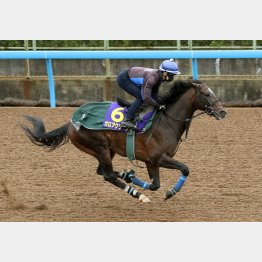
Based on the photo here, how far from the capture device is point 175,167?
29.1ft

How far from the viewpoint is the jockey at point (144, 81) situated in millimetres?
8727

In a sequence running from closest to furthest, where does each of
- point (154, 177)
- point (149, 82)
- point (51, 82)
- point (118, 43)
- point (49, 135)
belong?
point (149, 82) → point (154, 177) → point (49, 135) → point (51, 82) → point (118, 43)

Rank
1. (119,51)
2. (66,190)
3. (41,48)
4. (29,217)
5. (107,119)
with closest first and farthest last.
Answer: (29,217) → (107,119) → (66,190) → (119,51) → (41,48)

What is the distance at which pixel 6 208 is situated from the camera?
29.9ft

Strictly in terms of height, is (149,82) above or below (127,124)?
above

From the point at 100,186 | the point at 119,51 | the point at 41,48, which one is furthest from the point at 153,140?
the point at 41,48

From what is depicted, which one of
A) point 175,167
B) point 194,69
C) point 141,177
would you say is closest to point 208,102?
point 175,167

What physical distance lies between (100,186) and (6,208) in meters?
1.69

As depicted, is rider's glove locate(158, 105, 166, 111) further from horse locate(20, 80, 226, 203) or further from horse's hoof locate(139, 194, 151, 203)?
horse's hoof locate(139, 194, 151, 203)

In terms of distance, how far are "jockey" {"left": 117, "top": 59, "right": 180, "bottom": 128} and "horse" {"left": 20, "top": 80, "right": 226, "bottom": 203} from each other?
0.70ft

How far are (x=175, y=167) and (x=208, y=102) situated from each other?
2.88 feet

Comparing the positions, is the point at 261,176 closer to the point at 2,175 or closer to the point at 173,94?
the point at 173,94

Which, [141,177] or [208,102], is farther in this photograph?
[141,177]

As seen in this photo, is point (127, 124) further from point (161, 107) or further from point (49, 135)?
point (49, 135)
